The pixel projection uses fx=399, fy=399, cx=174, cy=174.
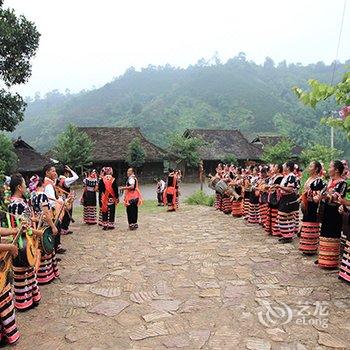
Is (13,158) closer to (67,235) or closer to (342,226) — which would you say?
(67,235)

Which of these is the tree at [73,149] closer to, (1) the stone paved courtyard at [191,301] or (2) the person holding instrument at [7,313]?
(1) the stone paved courtyard at [191,301]

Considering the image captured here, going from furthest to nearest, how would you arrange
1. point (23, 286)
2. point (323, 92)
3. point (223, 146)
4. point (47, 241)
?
1. point (223, 146)
2. point (47, 241)
3. point (23, 286)
4. point (323, 92)

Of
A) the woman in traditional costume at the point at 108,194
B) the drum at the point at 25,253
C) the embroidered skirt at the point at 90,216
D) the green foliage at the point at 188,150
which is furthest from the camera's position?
the green foliage at the point at 188,150

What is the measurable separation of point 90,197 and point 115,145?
28.1m

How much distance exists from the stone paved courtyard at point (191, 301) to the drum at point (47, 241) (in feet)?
2.43

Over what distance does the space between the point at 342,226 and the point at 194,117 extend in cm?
6734

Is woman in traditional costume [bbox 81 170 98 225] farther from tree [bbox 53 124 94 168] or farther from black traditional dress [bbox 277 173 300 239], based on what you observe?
tree [bbox 53 124 94 168]

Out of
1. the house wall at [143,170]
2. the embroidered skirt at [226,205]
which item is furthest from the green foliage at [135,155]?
the embroidered skirt at [226,205]

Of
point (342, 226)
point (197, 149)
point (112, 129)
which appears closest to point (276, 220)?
point (342, 226)

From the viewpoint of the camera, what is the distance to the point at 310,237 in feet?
24.6

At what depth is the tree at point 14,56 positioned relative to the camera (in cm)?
1789

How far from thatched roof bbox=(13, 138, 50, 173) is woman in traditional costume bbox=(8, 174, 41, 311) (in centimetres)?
2458

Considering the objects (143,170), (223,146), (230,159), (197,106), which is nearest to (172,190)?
(143,170)

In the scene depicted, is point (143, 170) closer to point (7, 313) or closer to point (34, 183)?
point (34, 183)
